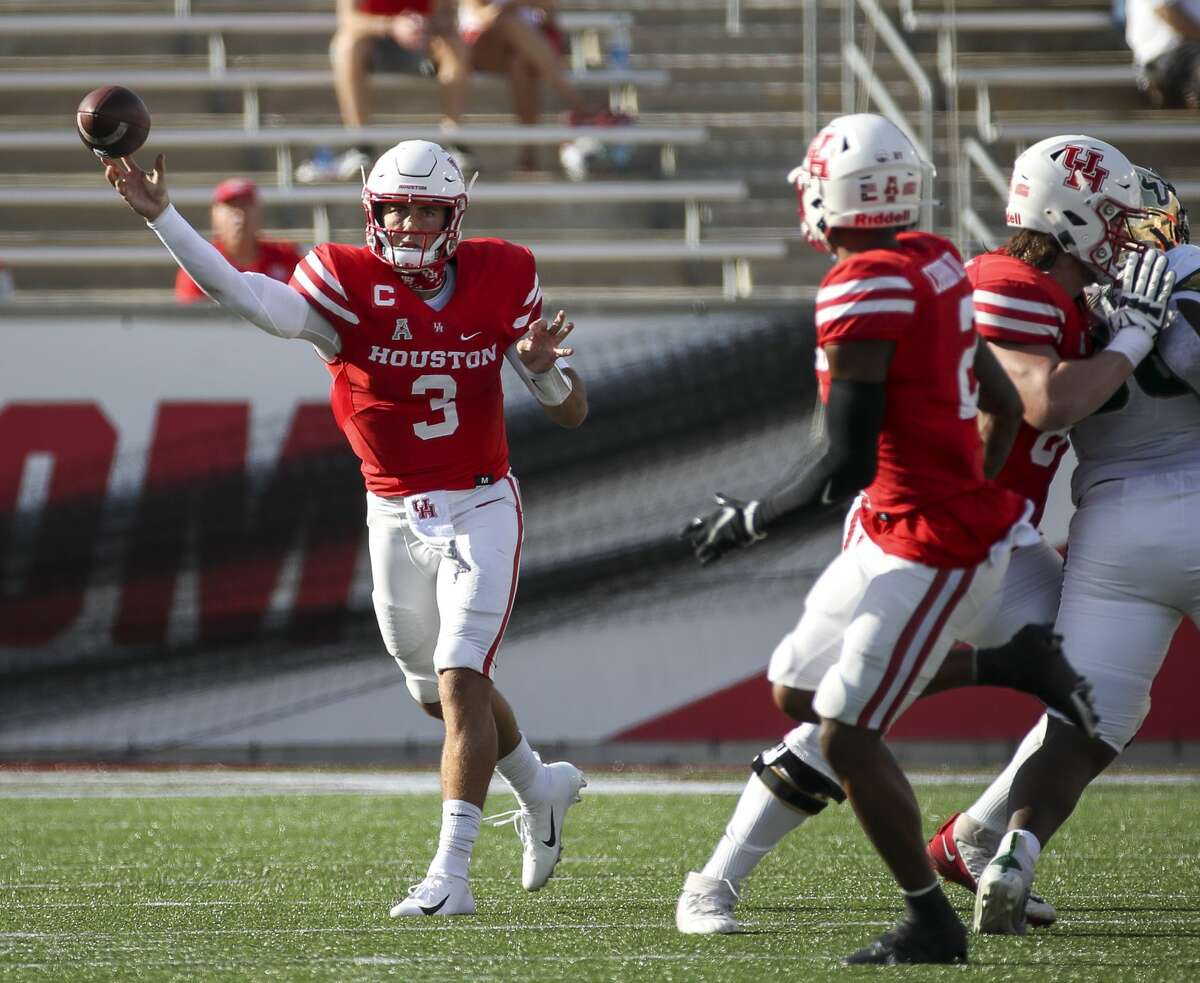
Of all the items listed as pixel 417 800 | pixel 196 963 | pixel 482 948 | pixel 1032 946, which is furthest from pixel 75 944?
pixel 417 800

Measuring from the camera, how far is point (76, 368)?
303 inches

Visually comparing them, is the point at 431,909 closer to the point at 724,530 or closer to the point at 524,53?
the point at 724,530

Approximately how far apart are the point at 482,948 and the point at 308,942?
0.36 m

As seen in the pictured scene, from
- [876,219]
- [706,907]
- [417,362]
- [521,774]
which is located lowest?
[521,774]

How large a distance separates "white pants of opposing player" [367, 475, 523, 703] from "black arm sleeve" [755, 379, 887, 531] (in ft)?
4.00

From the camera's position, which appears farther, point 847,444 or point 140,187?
point 140,187

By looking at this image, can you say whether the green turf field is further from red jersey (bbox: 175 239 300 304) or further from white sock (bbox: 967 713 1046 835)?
red jersey (bbox: 175 239 300 304)

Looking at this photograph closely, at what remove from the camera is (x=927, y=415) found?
11.8 feet

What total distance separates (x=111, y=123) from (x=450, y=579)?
1.30 m

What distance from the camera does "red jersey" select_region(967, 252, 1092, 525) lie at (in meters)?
4.00

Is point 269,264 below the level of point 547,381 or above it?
below

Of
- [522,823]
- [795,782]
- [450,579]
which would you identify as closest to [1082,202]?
[795,782]

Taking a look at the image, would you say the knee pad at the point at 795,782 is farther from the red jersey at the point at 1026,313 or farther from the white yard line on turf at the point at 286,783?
the white yard line on turf at the point at 286,783

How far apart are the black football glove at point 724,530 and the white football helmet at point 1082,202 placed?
41.5 inches
